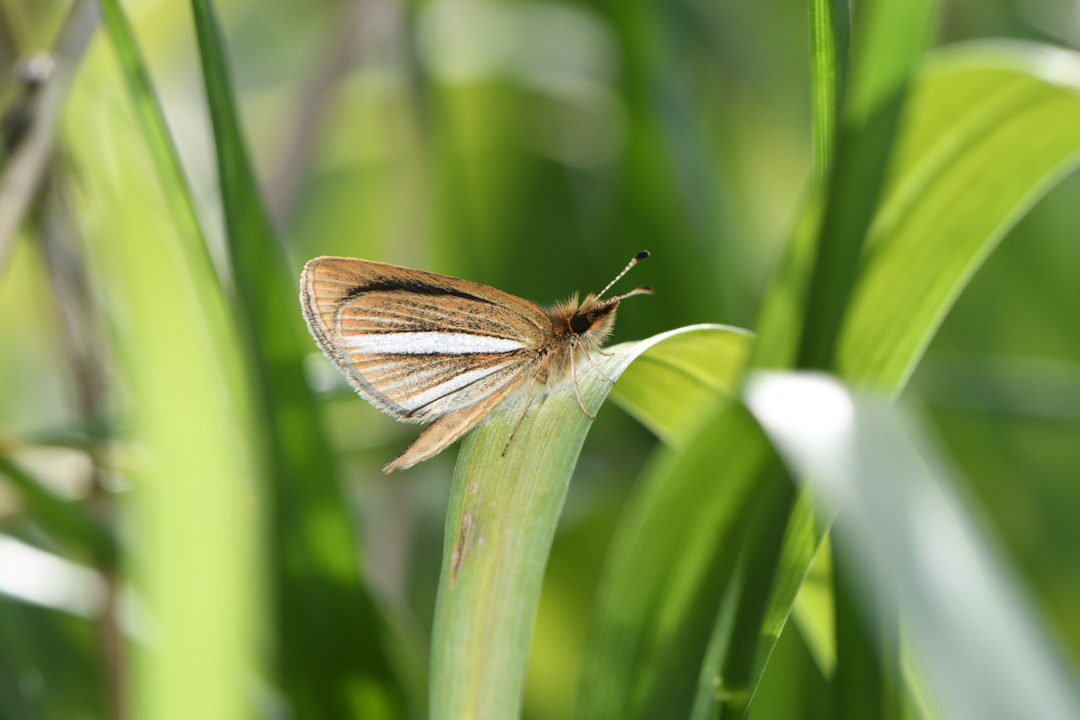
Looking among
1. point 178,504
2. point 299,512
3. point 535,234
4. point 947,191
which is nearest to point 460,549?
point 178,504

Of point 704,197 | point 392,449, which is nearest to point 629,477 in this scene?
point 392,449

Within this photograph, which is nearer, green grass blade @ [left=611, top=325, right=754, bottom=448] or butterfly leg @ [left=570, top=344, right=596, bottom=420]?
butterfly leg @ [left=570, top=344, right=596, bottom=420]

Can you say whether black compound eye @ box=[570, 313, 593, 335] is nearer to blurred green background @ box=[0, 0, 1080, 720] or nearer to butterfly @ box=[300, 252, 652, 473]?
butterfly @ box=[300, 252, 652, 473]

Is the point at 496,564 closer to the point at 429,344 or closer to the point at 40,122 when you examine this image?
the point at 429,344

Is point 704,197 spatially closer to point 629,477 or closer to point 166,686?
point 629,477

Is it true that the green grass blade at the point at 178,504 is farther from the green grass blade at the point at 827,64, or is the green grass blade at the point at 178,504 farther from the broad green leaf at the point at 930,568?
the green grass blade at the point at 827,64

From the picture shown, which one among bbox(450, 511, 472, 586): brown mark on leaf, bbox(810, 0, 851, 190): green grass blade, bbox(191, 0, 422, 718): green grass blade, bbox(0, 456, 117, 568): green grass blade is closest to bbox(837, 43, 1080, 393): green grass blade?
bbox(810, 0, 851, 190): green grass blade
